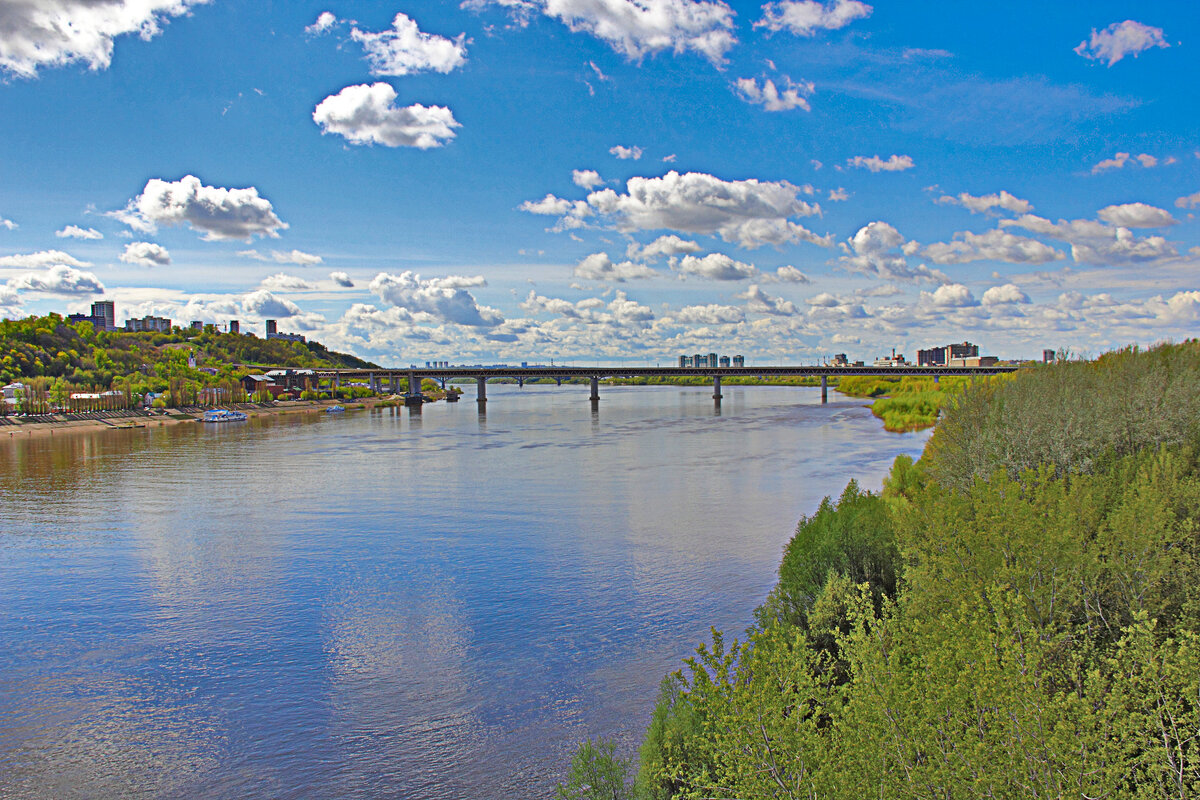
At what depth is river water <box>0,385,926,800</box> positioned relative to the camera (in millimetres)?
12812

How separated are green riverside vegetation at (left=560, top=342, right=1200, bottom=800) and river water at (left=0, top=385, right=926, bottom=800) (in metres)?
3.27

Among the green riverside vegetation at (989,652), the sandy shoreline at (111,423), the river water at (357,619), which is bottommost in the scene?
the river water at (357,619)

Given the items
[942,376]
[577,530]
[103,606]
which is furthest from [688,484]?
[942,376]

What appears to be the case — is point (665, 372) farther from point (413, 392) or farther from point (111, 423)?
point (111, 423)

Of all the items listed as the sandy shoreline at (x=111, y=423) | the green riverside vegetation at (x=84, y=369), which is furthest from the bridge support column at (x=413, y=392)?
the green riverside vegetation at (x=84, y=369)

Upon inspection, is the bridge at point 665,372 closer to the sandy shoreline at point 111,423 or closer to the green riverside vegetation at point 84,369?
the sandy shoreline at point 111,423

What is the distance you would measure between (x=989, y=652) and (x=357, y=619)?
16.4 m

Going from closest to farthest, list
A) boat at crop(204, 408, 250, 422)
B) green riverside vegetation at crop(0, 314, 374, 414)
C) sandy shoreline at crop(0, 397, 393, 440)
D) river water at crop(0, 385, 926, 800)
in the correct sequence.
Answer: river water at crop(0, 385, 926, 800)
sandy shoreline at crop(0, 397, 393, 440)
boat at crop(204, 408, 250, 422)
green riverside vegetation at crop(0, 314, 374, 414)

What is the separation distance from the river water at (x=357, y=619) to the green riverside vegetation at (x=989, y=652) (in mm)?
3267

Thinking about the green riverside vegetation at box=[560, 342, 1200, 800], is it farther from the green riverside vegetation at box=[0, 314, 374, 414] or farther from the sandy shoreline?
the green riverside vegetation at box=[0, 314, 374, 414]

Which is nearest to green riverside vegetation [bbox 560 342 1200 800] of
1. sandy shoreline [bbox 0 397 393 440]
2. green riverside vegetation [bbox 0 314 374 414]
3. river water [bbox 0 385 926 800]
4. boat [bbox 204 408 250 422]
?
river water [bbox 0 385 926 800]

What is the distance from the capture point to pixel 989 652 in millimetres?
7250

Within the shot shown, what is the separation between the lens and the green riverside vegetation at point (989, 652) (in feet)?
21.7

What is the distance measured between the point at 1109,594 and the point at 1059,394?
12.0 m
